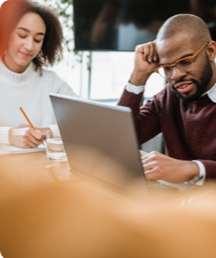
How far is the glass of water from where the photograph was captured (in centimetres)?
112

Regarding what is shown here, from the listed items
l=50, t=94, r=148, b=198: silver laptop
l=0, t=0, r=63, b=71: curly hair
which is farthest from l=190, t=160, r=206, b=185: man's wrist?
l=0, t=0, r=63, b=71: curly hair

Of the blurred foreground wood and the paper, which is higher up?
the blurred foreground wood

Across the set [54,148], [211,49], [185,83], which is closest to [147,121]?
[185,83]

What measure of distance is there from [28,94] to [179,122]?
0.97 m

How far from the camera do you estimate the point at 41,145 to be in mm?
1287

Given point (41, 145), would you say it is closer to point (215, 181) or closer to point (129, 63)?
point (215, 181)

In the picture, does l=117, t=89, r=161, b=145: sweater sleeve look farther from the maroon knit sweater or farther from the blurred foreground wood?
the blurred foreground wood

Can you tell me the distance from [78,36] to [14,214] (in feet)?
6.96

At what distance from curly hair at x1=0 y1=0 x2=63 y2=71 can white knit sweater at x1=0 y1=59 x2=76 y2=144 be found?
0.10 metres

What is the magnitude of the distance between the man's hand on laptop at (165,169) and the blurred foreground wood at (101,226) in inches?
2.4

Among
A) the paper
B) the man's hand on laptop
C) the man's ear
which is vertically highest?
the man's ear

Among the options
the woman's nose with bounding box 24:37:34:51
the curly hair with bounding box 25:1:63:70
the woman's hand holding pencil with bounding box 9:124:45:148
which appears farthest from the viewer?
the curly hair with bounding box 25:1:63:70

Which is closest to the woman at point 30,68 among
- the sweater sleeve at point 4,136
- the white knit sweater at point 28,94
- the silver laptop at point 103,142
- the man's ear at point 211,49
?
the white knit sweater at point 28,94

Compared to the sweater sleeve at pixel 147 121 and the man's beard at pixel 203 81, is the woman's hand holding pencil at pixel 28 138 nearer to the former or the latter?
the sweater sleeve at pixel 147 121
